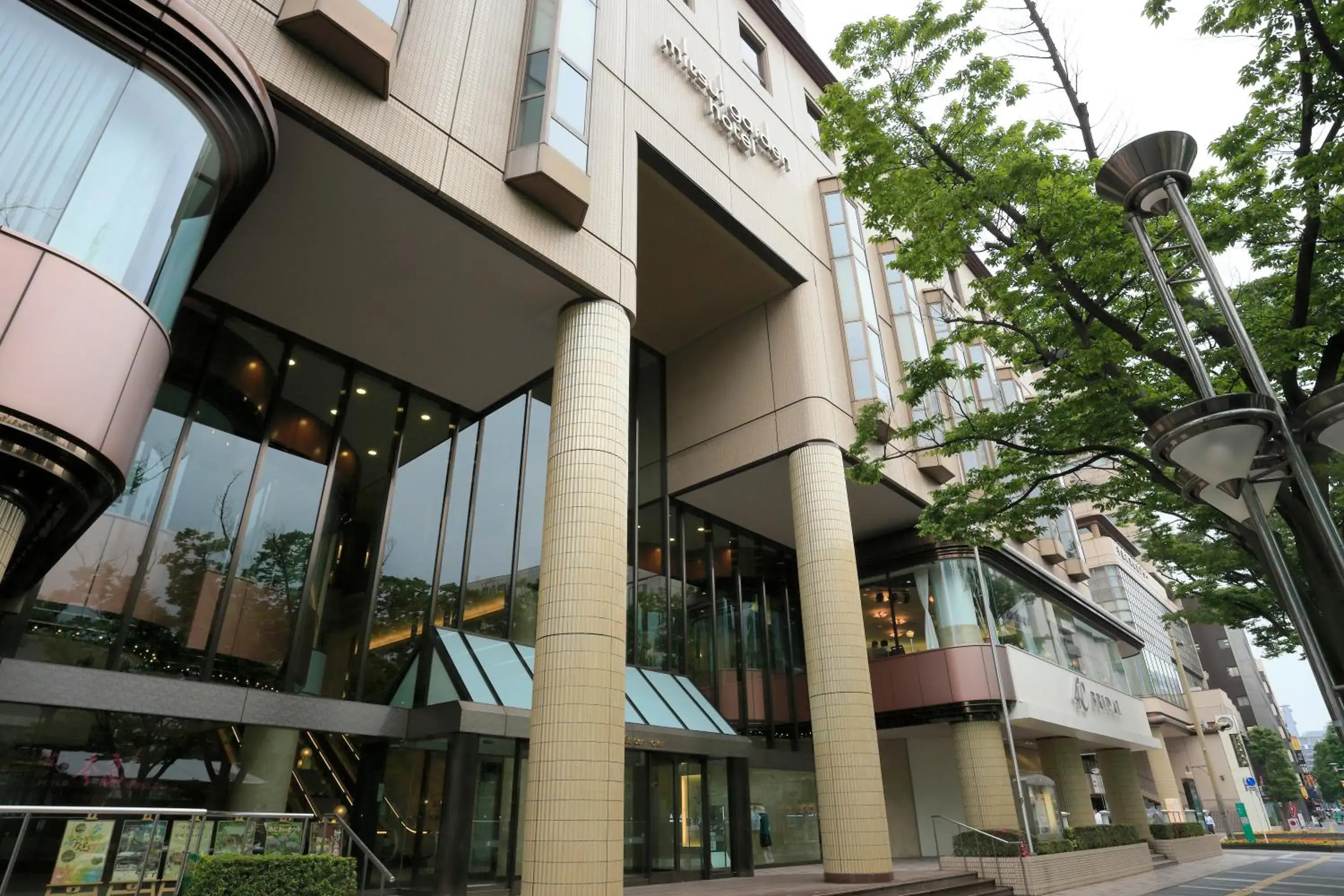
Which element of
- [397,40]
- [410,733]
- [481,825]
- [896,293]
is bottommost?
[481,825]

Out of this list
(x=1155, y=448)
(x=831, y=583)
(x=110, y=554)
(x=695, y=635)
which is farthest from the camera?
(x=695, y=635)

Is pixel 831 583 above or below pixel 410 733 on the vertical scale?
above

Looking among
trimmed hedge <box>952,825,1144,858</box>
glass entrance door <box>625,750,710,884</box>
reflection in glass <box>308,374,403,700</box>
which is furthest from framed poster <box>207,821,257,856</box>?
trimmed hedge <box>952,825,1144,858</box>

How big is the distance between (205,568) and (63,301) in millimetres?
6622

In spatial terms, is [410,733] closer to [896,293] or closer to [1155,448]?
[1155,448]

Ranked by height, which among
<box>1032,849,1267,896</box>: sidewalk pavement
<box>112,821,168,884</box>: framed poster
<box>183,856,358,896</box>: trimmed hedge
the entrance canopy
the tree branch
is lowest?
<box>1032,849,1267,896</box>: sidewalk pavement

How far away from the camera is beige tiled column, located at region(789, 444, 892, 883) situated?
42.7ft

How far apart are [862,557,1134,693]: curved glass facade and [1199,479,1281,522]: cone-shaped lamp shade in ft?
48.0

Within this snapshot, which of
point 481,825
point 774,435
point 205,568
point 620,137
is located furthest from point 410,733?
point 620,137

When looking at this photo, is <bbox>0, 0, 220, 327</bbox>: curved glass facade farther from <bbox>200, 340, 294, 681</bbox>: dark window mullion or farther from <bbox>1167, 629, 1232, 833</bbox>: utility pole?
<bbox>1167, 629, 1232, 833</bbox>: utility pole

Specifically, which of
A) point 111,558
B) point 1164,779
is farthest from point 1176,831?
point 111,558

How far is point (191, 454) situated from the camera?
11.4 m

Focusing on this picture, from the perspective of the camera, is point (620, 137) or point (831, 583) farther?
point (831, 583)

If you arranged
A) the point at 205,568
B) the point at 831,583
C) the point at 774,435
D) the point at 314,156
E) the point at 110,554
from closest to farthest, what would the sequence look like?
the point at 314,156
the point at 110,554
the point at 205,568
the point at 831,583
the point at 774,435
